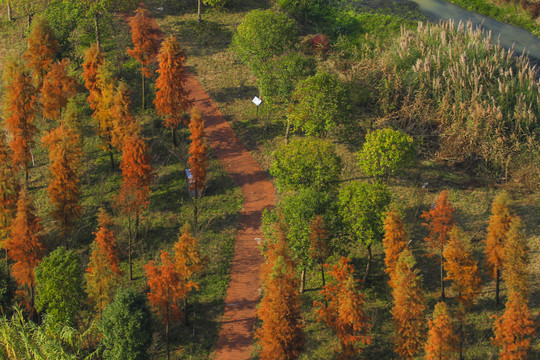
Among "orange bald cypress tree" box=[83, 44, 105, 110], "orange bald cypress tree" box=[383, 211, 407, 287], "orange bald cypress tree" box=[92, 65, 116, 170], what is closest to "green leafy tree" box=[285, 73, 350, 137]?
"orange bald cypress tree" box=[383, 211, 407, 287]

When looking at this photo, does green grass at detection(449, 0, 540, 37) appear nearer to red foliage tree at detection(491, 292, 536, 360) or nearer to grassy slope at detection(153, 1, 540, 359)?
grassy slope at detection(153, 1, 540, 359)

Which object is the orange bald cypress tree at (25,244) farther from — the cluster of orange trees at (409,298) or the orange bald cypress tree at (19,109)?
the cluster of orange trees at (409,298)

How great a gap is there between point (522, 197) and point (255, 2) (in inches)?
1511

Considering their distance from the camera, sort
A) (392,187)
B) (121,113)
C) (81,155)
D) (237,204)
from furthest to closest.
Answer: (392,187)
(81,155)
(237,204)
(121,113)

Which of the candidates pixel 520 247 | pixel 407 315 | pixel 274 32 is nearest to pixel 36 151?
pixel 274 32

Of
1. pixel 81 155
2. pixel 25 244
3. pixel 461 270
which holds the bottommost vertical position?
pixel 25 244

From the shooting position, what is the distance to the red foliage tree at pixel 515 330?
35812mm

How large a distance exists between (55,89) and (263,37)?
1735cm

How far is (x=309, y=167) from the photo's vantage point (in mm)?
45656

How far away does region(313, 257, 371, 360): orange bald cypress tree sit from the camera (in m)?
36.7

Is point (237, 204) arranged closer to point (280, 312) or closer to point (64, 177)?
point (64, 177)

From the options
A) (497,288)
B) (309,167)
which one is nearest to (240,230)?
(309,167)

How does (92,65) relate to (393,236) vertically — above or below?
above

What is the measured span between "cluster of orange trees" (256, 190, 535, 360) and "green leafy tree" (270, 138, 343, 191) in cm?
538
